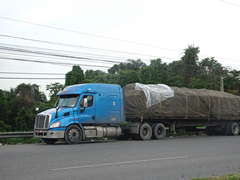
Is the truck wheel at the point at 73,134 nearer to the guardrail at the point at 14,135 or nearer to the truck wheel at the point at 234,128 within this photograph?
the guardrail at the point at 14,135

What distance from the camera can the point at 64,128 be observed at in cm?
1565

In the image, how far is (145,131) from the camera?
1925 cm

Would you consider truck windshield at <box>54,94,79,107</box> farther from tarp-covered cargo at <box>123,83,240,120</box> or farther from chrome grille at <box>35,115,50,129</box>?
tarp-covered cargo at <box>123,83,240,120</box>

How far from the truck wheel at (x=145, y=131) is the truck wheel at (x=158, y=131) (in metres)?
0.37

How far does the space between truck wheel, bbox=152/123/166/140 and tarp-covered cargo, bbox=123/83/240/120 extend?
639 mm

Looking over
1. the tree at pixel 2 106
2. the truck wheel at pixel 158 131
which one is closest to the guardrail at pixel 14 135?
the truck wheel at pixel 158 131

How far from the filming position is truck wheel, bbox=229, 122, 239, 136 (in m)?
24.5

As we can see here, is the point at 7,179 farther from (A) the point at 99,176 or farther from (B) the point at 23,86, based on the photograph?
(B) the point at 23,86

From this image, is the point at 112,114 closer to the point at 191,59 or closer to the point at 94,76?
the point at 191,59

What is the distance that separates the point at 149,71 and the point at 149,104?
120ft

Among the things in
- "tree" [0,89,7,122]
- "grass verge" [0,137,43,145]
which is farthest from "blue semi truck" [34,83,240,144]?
"tree" [0,89,7,122]

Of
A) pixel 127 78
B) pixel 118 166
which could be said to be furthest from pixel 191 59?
pixel 118 166

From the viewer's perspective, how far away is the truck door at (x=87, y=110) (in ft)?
54.1

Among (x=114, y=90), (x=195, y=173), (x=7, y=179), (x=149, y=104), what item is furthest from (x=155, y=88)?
(x=7, y=179)
